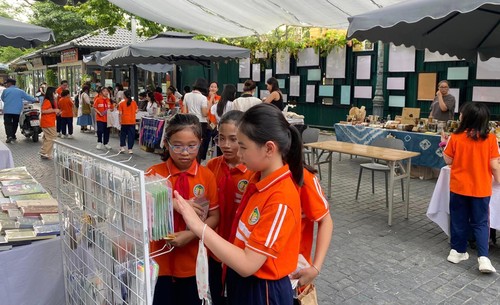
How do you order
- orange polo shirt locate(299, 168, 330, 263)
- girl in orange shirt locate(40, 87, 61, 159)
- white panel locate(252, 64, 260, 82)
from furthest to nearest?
1. white panel locate(252, 64, 260, 82)
2. girl in orange shirt locate(40, 87, 61, 159)
3. orange polo shirt locate(299, 168, 330, 263)

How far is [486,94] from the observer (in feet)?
32.5

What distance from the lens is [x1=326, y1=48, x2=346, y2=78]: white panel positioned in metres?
13.0

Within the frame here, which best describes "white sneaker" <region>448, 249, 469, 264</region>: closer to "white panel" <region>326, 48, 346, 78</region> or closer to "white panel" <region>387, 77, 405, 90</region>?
"white panel" <region>387, 77, 405, 90</region>

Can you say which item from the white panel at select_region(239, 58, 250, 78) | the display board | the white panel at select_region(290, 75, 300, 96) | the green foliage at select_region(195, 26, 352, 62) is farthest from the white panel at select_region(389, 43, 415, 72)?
the white panel at select_region(239, 58, 250, 78)

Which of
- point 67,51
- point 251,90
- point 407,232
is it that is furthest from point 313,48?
point 67,51

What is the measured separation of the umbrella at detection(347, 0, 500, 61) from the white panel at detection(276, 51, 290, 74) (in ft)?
27.8

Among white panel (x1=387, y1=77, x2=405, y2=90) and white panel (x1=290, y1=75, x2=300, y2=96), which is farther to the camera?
white panel (x1=290, y1=75, x2=300, y2=96)

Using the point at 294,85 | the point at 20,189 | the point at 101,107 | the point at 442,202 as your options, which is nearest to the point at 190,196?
the point at 20,189

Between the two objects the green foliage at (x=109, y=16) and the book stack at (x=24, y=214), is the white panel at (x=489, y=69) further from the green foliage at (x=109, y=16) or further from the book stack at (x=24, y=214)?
the green foliage at (x=109, y=16)

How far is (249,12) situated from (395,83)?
653cm

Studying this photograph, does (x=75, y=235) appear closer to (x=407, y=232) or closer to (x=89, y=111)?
(x=407, y=232)

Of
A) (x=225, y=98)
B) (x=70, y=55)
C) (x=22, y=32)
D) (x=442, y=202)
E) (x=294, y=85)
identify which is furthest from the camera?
(x=70, y=55)

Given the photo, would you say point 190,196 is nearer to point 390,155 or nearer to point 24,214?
point 24,214

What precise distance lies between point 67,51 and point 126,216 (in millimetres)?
25889
